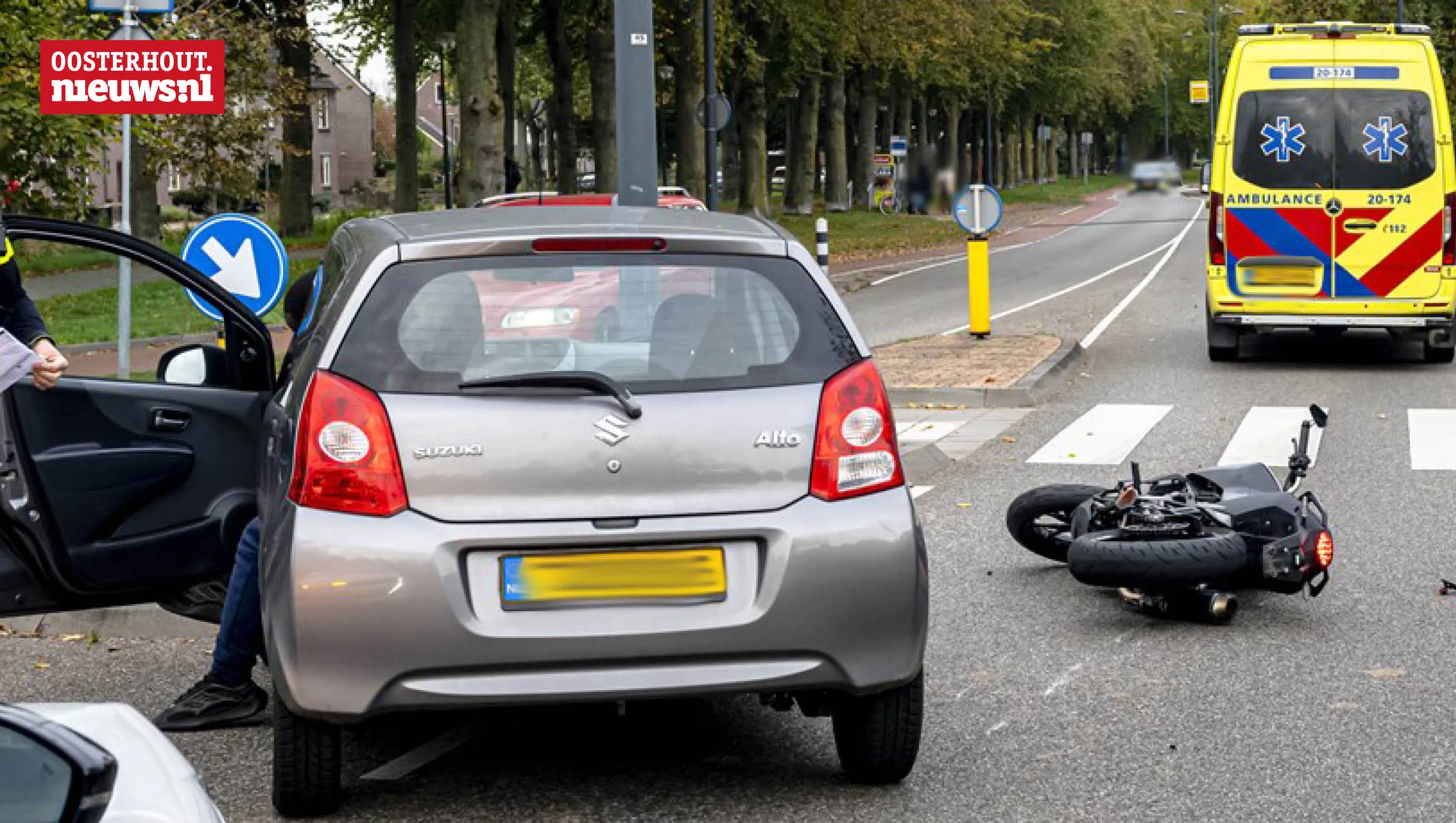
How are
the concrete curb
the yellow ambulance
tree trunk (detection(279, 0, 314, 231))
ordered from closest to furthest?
the concrete curb < the yellow ambulance < tree trunk (detection(279, 0, 314, 231))

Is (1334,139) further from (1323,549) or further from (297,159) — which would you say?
(297,159)

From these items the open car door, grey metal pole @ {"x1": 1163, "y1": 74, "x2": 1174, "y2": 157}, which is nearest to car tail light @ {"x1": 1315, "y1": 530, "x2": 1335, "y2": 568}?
the open car door

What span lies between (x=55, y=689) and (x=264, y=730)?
103 cm

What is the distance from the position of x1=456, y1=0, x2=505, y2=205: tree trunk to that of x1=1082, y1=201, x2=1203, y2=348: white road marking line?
894 centimetres

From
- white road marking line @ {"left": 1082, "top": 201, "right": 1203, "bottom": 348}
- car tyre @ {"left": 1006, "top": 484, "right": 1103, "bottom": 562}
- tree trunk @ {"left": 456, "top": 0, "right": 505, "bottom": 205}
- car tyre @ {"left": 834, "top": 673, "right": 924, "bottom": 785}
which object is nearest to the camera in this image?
car tyre @ {"left": 834, "top": 673, "right": 924, "bottom": 785}

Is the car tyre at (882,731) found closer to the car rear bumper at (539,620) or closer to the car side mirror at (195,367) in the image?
the car rear bumper at (539,620)

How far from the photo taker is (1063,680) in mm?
6547

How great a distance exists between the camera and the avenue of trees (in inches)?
790

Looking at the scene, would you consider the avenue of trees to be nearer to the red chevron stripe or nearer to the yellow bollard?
the yellow bollard

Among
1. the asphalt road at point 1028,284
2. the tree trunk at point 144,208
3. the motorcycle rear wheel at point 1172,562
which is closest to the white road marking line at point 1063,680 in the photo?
the motorcycle rear wheel at point 1172,562

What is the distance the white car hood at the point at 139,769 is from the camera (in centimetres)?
253

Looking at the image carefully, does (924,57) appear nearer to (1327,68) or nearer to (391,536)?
(1327,68)

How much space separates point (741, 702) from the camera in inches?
252

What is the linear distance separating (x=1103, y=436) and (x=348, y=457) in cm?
888
